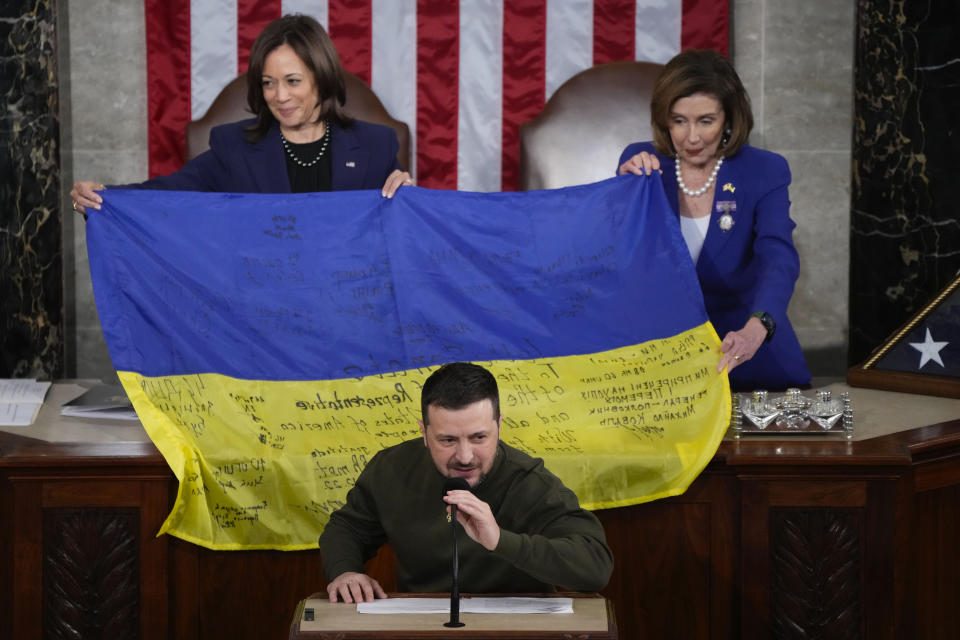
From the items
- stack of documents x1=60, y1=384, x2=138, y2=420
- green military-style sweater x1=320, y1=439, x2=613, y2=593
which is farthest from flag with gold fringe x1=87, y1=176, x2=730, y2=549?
green military-style sweater x1=320, y1=439, x2=613, y2=593

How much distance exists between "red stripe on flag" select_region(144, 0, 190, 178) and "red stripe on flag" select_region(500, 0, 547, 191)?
4.43ft

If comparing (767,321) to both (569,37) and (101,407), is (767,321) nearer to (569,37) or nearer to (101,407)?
(101,407)

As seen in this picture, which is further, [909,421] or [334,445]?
[909,421]

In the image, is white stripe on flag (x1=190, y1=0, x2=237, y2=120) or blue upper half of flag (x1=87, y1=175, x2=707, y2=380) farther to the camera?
white stripe on flag (x1=190, y1=0, x2=237, y2=120)

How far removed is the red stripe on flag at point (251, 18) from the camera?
5.14 metres

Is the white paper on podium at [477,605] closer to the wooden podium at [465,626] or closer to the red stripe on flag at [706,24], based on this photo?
the wooden podium at [465,626]

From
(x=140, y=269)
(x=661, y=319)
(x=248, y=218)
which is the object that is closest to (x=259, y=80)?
(x=248, y=218)

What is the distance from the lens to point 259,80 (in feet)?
11.5

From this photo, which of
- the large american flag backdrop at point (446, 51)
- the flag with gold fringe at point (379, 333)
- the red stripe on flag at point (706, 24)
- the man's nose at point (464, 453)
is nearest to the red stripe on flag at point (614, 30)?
the large american flag backdrop at point (446, 51)

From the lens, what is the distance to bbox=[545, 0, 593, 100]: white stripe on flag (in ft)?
17.1

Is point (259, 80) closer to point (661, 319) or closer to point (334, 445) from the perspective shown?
point (334, 445)

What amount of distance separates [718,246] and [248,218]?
1362 millimetres

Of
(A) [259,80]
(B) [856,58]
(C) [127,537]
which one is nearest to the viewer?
(C) [127,537]

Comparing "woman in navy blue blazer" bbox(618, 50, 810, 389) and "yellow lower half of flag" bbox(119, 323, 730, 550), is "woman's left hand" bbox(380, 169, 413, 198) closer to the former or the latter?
"yellow lower half of flag" bbox(119, 323, 730, 550)
